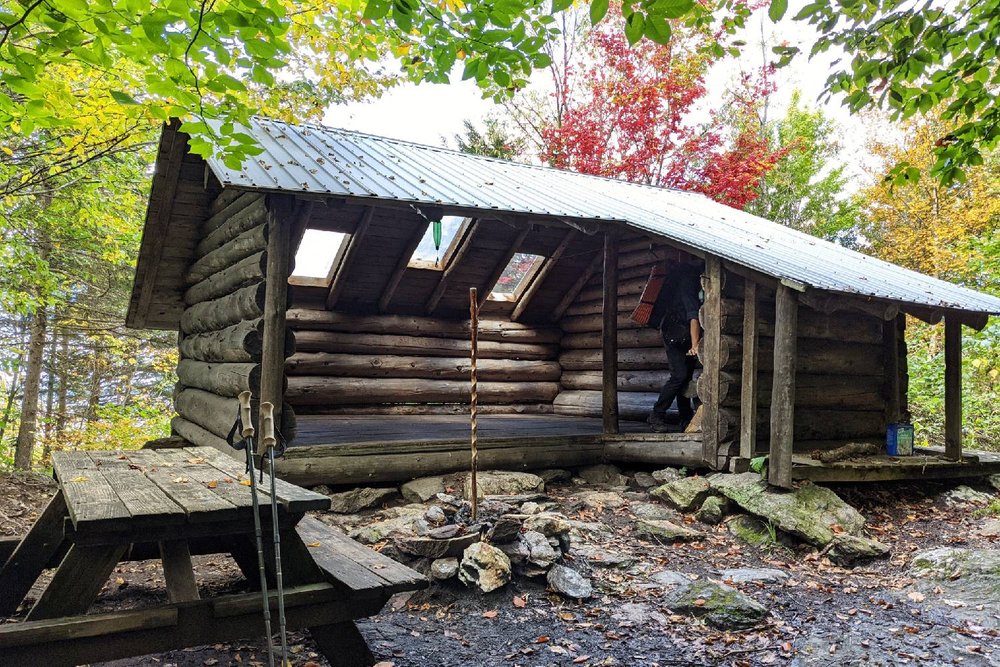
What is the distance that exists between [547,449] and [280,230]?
3991 millimetres

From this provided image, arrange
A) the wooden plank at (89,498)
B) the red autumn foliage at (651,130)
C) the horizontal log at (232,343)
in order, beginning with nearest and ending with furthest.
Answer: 1. the wooden plank at (89,498)
2. the horizontal log at (232,343)
3. the red autumn foliage at (651,130)

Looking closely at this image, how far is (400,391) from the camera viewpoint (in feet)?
34.2

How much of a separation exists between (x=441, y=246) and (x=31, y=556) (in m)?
6.66

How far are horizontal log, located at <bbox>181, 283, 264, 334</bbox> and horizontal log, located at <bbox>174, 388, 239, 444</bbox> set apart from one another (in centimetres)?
88

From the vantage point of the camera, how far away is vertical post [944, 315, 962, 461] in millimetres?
8227

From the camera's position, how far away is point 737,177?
685 inches

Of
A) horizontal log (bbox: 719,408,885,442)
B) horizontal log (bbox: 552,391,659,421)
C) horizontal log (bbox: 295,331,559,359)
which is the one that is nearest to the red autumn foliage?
horizontal log (bbox: 295,331,559,359)

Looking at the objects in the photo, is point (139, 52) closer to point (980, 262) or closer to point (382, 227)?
point (382, 227)

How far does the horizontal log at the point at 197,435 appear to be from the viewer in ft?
24.6

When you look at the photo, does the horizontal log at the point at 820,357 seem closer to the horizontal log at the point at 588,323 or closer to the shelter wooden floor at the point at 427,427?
the shelter wooden floor at the point at 427,427

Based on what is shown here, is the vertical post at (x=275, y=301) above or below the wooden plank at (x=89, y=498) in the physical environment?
above

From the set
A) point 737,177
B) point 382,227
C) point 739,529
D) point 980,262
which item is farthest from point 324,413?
point 737,177

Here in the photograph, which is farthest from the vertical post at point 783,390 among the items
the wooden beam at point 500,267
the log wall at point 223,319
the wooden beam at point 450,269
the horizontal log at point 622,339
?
the log wall at point 223,319

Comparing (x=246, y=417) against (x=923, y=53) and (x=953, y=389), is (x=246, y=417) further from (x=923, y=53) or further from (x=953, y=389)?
(x=953, y=389)
